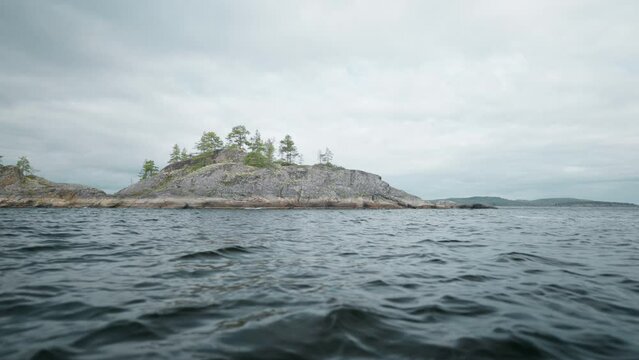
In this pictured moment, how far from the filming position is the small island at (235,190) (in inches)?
2795

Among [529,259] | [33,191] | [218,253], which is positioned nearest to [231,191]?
[33,191]

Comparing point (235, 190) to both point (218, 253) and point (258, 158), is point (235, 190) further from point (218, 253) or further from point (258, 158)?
point (218, 253)

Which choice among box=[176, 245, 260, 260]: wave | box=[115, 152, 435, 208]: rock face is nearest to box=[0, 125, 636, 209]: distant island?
box=[115, 152, 435, 208]: rock face

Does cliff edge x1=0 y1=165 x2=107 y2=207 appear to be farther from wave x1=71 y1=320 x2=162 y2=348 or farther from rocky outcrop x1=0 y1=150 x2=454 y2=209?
wave x1=71 y1=320 x2=162 y2=348

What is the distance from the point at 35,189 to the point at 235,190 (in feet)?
143

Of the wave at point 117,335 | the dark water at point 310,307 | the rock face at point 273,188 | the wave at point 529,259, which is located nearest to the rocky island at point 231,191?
the rock face at point 273,188

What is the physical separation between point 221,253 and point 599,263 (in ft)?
42.1

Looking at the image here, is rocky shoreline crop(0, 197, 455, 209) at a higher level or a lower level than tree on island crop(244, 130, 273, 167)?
lower

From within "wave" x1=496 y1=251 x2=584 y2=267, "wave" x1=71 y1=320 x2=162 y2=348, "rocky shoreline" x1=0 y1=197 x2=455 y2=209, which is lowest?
"wave" x1=71 y1=320 x2=162 y2=348

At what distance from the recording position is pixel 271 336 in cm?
441

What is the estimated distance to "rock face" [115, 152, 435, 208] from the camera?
7519 cm

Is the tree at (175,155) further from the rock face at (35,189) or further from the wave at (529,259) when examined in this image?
the wave at (529,259)

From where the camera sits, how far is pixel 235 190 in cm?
7769

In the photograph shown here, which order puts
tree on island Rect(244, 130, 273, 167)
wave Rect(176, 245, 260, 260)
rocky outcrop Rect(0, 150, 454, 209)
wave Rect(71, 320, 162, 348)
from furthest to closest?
tree on island Rect(244, 130, 273, 167), rocky outcrop Rect(0, 150, 454, 209), wave Rect(176, 245, 260, 260), wave Rect(71, 320, 162, 348)
